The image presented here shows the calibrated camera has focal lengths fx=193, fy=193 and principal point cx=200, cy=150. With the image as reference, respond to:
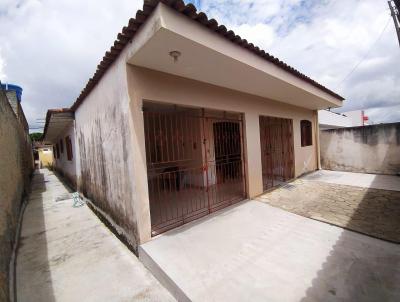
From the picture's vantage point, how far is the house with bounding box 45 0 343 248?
2738 mm

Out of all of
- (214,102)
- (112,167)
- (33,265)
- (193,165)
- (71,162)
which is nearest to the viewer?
(33,265)

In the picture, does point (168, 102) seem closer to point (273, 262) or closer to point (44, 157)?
point (273, 262)

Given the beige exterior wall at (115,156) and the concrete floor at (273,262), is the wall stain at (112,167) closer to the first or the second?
the beige exterior wall at (115,156)

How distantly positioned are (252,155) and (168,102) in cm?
311

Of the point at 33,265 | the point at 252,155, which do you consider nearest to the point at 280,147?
the point at 252,155

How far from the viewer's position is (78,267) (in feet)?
10.6

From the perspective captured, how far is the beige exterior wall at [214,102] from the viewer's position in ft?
10.8

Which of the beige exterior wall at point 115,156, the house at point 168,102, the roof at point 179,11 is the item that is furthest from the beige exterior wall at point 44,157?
the roof at point 179,11

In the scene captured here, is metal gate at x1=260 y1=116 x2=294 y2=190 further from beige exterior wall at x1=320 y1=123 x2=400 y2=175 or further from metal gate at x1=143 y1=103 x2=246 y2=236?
beige exterior wall at x1=320 y1=123 x2=400 y2=175

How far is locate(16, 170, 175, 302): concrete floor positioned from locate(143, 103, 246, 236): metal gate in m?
0.81

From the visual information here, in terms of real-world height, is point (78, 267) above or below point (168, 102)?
below

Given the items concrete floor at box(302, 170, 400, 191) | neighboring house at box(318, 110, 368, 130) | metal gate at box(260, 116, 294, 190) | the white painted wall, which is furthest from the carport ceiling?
the white painted wall

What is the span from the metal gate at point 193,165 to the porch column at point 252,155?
187 mm

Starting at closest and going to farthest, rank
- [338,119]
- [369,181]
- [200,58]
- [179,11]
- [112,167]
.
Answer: [179,11], [200,58], [112,167], [369,181], [338,119]
